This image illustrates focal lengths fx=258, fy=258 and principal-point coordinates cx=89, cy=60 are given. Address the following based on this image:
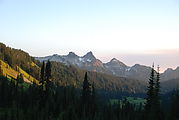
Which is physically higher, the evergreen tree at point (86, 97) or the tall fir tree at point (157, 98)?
the tall fir tree at point (157, 98)

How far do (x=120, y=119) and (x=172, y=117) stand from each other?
1492 inches

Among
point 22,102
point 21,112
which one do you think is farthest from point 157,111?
point 22,102

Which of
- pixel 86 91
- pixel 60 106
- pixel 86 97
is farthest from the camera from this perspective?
pixel 60 106

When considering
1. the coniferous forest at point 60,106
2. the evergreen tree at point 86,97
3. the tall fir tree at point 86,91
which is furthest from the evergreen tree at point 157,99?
the evergreen tree at point 86,97

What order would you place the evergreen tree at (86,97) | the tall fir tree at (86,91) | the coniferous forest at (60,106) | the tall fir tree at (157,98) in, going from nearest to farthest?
the tall fir tree at (157,98)
the coniferous forest at (60,106)
the tall fir tree at (86,91)
the evergreen tree at (86,97)

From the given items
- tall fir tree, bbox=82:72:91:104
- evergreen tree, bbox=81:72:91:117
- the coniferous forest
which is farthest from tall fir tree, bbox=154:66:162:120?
evergreen tree, bbox=81:72:91:117

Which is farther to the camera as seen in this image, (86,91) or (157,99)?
(86,91)

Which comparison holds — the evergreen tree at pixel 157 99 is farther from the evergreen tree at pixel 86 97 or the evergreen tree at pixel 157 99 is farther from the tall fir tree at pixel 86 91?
the evergreen tree at pixel 86 97

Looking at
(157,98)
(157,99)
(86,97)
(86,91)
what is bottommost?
(86,97)

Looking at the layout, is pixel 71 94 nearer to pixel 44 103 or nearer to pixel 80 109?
pixel 80 109

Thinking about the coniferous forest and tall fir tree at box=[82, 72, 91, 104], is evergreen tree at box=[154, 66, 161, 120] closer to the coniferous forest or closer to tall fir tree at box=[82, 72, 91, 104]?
the coniferous forest

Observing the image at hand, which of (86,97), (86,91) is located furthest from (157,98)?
(86,97)

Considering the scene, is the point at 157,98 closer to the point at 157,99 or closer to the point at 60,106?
the point at 157,99

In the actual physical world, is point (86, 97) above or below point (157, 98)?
below
